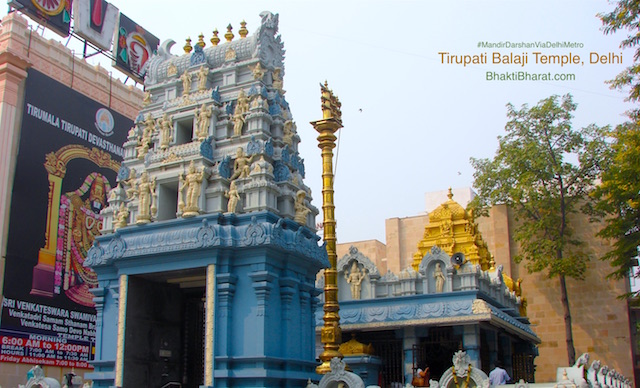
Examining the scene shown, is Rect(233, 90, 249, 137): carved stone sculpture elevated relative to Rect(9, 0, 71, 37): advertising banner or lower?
lower

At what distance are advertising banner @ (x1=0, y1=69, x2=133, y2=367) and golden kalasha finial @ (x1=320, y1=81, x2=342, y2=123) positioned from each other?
607 inches

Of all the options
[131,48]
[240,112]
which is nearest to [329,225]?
[240,112]

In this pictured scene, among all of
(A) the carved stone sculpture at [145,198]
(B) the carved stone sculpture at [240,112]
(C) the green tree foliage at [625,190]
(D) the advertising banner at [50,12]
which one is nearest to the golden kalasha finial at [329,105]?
(B) the carved stone sculpture at [240,112]

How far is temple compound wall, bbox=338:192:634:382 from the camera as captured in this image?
101ft

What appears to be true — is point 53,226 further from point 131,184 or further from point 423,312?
point 423,312

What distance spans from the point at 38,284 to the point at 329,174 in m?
15.8

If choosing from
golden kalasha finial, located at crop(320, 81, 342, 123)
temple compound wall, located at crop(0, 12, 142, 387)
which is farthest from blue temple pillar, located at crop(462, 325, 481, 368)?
temple compound wall, located at crop(0, 12, 142, 387)

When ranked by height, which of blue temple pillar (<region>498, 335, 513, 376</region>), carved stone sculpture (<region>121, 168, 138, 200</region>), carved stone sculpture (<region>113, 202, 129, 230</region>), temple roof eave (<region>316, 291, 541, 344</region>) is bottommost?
blue temple pillar (<region>498, 335, 513, 376</region>)

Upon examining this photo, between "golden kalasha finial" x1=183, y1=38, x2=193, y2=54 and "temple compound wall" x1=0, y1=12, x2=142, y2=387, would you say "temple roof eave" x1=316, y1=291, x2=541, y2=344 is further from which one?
"temple compound wall" x1=0, y1=12, x2=142, y2=387

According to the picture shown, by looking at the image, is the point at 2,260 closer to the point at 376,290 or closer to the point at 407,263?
the point at 376,290

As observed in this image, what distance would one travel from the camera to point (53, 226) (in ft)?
98.5

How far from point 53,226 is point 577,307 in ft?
76.5

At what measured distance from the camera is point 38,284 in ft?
94.4

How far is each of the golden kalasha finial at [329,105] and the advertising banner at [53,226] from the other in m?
15.4
